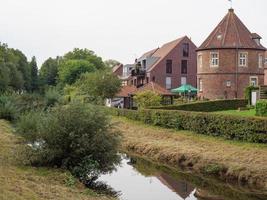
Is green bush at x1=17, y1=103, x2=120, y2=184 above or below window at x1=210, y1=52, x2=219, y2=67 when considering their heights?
below

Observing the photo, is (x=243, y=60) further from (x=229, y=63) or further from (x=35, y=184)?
(x=35, y=184)

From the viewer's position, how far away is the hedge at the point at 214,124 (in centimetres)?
2436

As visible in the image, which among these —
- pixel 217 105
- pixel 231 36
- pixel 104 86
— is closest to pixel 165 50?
pixel 104 86

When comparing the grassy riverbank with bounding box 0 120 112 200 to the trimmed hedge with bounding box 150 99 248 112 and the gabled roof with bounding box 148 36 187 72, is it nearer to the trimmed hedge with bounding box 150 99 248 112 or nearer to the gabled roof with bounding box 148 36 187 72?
the trimmed hedge with bounding box 150 99 248 112

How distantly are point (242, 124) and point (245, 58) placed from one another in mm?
30178

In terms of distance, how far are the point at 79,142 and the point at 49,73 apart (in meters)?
122

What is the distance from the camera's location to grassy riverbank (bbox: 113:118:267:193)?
2020 centimetres

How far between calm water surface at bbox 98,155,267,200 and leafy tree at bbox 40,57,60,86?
365 ft

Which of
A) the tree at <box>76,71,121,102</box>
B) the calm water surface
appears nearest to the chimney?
the tree at <box>76,71,121,102</box>

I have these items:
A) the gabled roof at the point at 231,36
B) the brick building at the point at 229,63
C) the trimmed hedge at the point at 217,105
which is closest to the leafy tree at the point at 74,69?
the gabled roof at the point at 231,36

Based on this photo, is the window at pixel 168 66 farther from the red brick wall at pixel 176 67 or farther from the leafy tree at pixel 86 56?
the leafy tree at pixel 86 56

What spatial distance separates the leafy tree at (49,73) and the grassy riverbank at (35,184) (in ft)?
377

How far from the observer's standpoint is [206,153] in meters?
23.9

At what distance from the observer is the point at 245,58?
5406 cm
